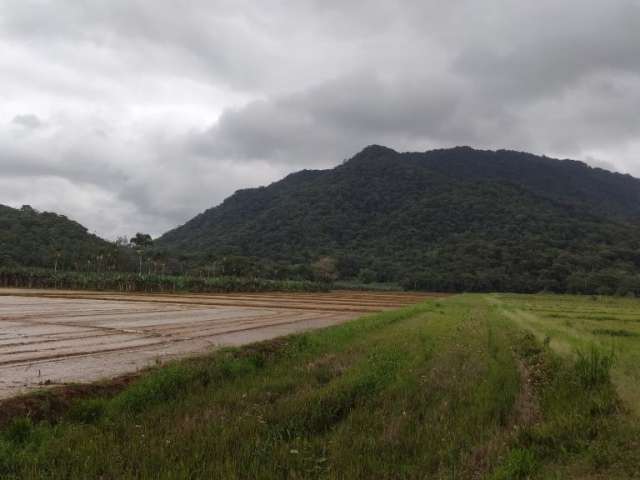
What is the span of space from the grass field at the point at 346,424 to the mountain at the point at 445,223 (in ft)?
248

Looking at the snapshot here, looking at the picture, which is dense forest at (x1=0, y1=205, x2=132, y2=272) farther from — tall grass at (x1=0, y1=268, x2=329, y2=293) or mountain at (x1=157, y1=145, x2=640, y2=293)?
mountain at (x1=157, y1=145, x2=640, y2=293)

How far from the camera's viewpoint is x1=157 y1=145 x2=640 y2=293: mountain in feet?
310

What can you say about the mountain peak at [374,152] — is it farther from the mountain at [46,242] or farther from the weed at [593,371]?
the weed at [593,371]

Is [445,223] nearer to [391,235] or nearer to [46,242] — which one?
[391,235]

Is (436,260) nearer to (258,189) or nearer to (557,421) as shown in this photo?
(258,189)

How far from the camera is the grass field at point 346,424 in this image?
5.11m

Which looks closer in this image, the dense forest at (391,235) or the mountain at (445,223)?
the dense forest at (391,235)

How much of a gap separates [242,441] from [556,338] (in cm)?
1146

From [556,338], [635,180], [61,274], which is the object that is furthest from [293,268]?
[635,180]

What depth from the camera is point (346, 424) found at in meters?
6.46

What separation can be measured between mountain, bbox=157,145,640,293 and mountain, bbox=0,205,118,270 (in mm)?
23218

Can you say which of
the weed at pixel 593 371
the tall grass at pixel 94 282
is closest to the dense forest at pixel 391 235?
the tall grass at pixel 94 282

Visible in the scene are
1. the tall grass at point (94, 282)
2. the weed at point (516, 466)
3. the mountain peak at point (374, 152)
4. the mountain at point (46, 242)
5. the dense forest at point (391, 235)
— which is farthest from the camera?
the mountain peak at point (374, 152)

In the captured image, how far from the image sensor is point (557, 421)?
20.8 ft
